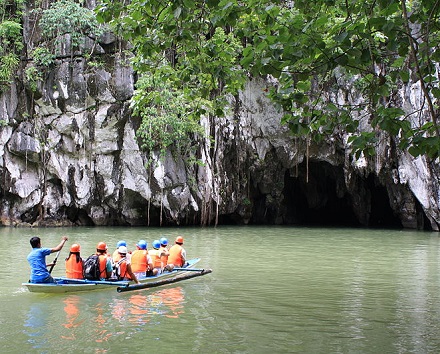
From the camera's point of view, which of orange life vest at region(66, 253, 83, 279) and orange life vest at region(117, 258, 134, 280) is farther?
orange life vest at region(117, 258, 134, 280)

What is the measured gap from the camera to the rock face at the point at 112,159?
75.1ft

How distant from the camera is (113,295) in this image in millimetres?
8734

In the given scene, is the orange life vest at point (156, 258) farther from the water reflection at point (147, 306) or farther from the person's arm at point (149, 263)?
the water reflection at point (147, 306)

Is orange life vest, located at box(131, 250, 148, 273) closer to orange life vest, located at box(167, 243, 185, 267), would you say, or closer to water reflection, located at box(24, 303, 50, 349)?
orange life vest, located at box(167, 243, 185, 267)

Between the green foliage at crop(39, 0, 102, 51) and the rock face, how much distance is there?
0.83m

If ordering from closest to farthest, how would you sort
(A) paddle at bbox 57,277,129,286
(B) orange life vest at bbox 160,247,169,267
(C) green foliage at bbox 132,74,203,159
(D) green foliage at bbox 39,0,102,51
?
(A) paddle at bbox 57,277,129,286 < (B) orange life vest at bbox 160,247,169,267 < (C) green foliage at bbox 132,74,203,159 < (D) green foliage at bbox 39,0,102,51

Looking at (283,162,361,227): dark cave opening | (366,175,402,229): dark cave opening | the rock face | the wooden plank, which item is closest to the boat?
the wooden plank

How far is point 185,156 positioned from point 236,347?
18.0 meters

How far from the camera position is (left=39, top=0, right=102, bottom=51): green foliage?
22672mm

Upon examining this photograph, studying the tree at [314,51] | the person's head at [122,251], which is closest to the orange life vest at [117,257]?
the person's head at [122,251]

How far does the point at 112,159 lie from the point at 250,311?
16.4 meters

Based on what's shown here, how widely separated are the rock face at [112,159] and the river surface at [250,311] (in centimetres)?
931


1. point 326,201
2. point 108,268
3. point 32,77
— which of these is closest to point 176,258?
point 108,268

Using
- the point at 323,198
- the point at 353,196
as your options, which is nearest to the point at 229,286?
the point at 353,196
